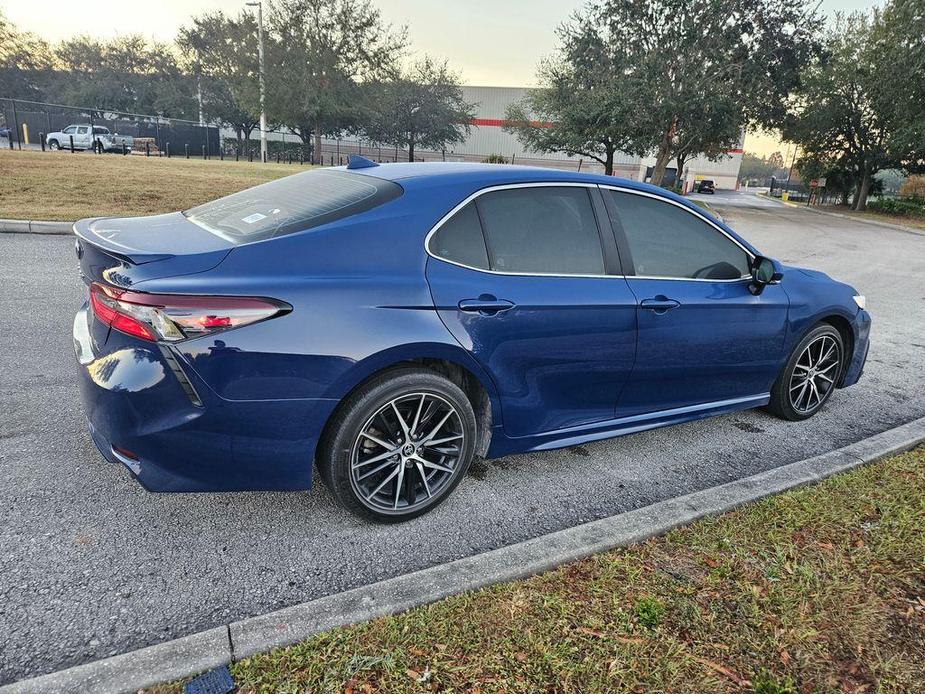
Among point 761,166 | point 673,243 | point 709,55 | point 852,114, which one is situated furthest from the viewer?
point 761,166

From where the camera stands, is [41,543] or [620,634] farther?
[41,543]

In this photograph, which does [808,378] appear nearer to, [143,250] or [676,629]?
[676,629]

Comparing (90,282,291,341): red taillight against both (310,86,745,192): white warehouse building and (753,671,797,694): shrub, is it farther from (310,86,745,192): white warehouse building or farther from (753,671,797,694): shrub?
(310,86,745,192): white warehouse building

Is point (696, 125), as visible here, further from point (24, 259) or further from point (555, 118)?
point (24, 259)

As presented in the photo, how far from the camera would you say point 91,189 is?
14.2m

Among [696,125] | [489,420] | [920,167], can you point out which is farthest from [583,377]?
[920,167]

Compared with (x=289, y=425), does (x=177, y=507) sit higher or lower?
lower

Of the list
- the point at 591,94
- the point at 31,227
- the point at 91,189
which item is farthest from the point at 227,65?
the point at 31,227

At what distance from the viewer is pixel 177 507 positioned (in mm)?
2889

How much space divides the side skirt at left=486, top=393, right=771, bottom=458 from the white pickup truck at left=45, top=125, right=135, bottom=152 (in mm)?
35508

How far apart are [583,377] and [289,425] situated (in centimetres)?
150

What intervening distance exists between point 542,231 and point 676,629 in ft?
6.19

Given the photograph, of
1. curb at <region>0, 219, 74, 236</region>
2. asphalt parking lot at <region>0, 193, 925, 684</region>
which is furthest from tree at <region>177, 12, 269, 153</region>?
asphalt parking lot at <region>0, 193, 925, 684</region>

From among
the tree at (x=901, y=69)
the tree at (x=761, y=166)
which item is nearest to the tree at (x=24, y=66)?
the tree at (x=901, y=69)
